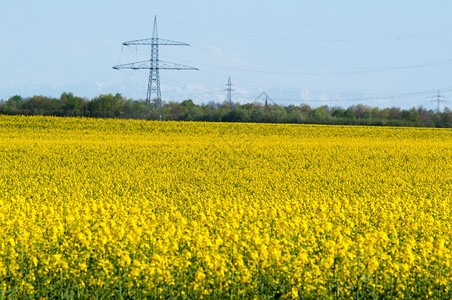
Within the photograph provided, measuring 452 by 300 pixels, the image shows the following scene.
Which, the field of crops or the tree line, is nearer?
the field of crops

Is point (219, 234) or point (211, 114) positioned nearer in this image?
point (219, 234)

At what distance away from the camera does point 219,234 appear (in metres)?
9.80

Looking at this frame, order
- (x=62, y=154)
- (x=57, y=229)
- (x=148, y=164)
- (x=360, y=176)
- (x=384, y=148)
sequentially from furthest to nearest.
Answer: (x=384, y=148), (x=62, y=154), (x=148, y=164), (x=360, y=176), (x=57, y=229)

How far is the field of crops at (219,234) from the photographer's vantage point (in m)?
7.93

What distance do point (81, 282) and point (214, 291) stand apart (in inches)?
81.2

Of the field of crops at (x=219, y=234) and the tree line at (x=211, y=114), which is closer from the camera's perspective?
the field of crops at (x=219, y=234)

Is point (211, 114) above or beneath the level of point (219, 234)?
above

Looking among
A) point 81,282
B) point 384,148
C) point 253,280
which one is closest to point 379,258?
point 253,280

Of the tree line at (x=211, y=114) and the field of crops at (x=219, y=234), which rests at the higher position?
the tree line at (x=211, y=114)

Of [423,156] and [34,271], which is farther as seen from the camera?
[423,156]

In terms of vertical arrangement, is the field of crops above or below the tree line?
below

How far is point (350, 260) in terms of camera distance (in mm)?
8242

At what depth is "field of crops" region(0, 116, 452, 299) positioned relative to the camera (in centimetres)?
793

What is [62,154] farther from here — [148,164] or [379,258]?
[379,258]
